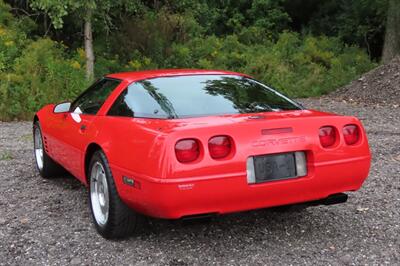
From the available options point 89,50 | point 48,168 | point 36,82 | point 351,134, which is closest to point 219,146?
point 351,134

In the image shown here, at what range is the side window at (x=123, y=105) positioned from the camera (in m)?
4.29

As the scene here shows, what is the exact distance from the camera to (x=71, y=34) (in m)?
17.5

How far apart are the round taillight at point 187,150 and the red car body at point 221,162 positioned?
0.03 meters

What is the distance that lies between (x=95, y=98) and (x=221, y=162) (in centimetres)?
196

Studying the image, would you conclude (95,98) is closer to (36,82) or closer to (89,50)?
(36,82)

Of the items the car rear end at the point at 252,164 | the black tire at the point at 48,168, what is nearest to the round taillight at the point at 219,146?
the car rear end at the point at 252,164

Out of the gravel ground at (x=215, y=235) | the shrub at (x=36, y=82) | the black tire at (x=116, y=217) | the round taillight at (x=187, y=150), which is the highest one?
the round taillight at (x=187, y=150)

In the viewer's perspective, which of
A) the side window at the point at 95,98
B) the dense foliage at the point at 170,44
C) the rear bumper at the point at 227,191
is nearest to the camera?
the rear bumper at the point at 227,191

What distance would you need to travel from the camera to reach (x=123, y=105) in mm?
4398

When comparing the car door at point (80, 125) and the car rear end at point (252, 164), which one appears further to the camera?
the car door at point (80, 125)

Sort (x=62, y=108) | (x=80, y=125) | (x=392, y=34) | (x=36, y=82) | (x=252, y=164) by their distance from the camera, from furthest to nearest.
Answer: (x=392, y=34) → (x=36, y=82) → (x=62, y=108) → (x=80, y=125) → (x=252, y=164)

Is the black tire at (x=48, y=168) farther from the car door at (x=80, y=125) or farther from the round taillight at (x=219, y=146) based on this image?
the round taillight at (x=219, y=146)

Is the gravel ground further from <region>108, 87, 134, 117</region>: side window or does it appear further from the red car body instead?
<region>108, 87, 134, 117</region>: side window

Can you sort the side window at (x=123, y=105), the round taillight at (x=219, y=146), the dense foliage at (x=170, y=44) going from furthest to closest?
the dense foliage at (x=170, y=44), the side window at (x=123, y=105), the round taillight at (x=219, y=146)
